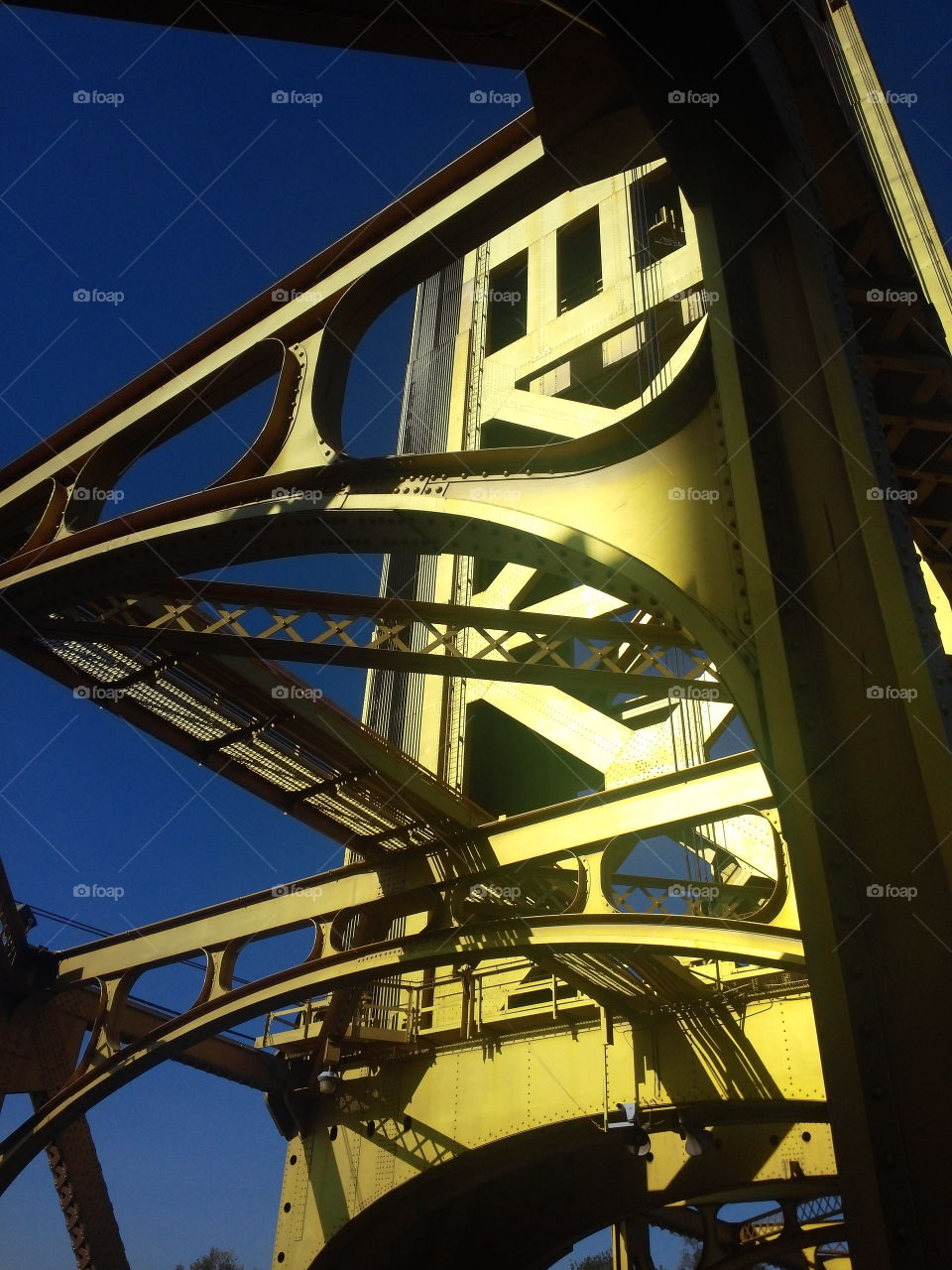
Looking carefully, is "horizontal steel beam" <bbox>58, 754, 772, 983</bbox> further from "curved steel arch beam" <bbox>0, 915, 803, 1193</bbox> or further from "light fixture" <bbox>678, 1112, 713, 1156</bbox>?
"light fixture" <bbox>678, 1112, 713, 1156</bbox>

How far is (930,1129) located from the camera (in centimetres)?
277

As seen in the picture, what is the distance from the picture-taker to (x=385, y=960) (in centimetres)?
1132

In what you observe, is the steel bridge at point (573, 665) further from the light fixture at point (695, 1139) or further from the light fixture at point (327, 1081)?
the light fixture at point (327, 1081)

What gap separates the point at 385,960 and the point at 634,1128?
3.67 metres

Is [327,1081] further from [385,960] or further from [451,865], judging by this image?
[451,865]

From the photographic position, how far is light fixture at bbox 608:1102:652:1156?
11438mm

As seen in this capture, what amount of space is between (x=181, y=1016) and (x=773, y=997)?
23.8 ft

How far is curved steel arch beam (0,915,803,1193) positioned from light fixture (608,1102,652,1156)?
8.67ft

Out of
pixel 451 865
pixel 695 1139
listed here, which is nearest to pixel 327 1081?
pixel 451 865

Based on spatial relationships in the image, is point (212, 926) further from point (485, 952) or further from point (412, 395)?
point (412, 395)

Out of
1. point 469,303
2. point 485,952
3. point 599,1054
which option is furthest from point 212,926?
point 469,303

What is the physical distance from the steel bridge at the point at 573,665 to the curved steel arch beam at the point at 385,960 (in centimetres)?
5

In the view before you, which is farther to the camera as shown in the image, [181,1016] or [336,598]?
[181,1016]

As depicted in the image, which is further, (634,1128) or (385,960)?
(634,1128)
